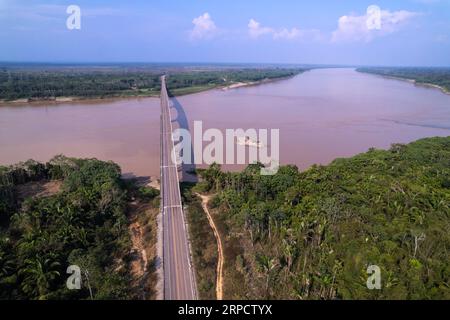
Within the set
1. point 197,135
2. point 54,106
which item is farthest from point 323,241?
point 54,106

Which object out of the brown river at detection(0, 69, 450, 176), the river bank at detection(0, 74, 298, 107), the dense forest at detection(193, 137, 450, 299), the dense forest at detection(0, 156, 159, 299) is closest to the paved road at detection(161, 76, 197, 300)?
the dense forest at detection(0, 156, 159, 299)

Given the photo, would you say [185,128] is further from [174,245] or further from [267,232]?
[174,245]

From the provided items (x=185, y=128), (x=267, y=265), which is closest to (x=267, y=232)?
(x=267, y=265)

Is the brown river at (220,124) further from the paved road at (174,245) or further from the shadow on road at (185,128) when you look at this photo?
the paved road at (174,245)

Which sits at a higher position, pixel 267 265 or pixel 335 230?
pixel 335 230

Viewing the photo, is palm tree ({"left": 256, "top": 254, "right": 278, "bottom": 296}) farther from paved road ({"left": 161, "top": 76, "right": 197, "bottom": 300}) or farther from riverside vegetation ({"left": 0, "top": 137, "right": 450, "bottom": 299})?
paved road ({"left": 161, "top": 76, "right": 197, "bottom": 300})
